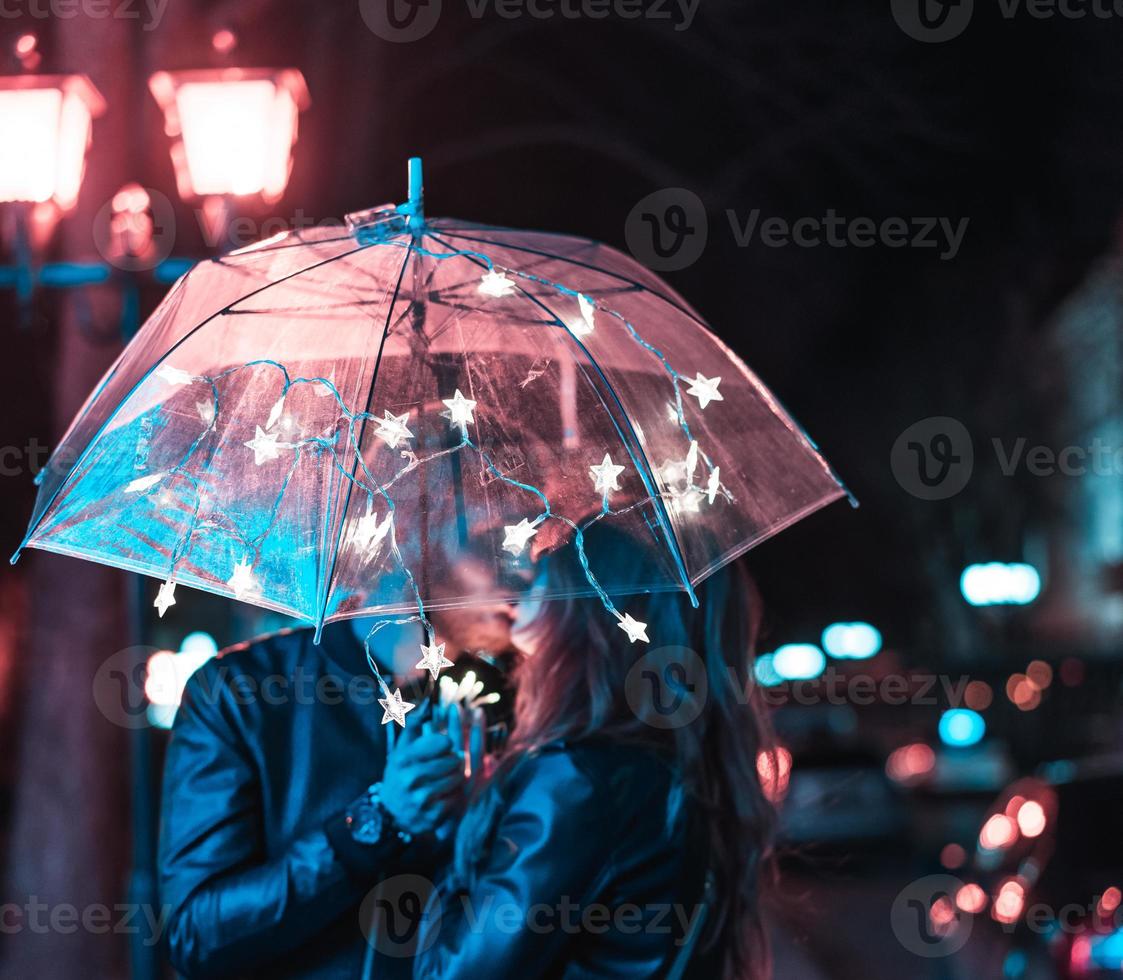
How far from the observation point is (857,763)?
14.6 metres

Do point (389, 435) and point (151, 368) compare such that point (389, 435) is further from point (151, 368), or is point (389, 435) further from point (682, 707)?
point (682, 707)

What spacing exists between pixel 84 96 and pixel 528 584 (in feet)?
16.6

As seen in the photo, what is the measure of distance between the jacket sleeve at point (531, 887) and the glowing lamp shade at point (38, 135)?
5.05 metres

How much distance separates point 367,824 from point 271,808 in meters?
0.29

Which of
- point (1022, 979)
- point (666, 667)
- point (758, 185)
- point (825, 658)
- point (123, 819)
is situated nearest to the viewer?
point (666, 667)

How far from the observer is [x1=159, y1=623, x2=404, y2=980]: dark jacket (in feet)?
A: 7.88

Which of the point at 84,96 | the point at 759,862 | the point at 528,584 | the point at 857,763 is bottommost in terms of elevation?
the point at 857,763

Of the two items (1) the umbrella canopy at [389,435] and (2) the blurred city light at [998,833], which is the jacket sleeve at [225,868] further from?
(2) the blurred city light at [998,833]

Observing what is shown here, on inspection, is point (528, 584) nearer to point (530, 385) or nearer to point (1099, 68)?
point (530, 385)

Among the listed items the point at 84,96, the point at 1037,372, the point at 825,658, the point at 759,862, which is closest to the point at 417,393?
the point at 759,862

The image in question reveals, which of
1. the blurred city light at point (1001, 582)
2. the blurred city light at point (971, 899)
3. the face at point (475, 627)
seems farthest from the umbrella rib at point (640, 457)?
the blurred city light at point (1001, 582)

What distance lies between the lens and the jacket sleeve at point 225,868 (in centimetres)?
239

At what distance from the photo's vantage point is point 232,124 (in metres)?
6.27

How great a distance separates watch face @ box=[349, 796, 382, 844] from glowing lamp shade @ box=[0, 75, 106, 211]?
4818 mm
